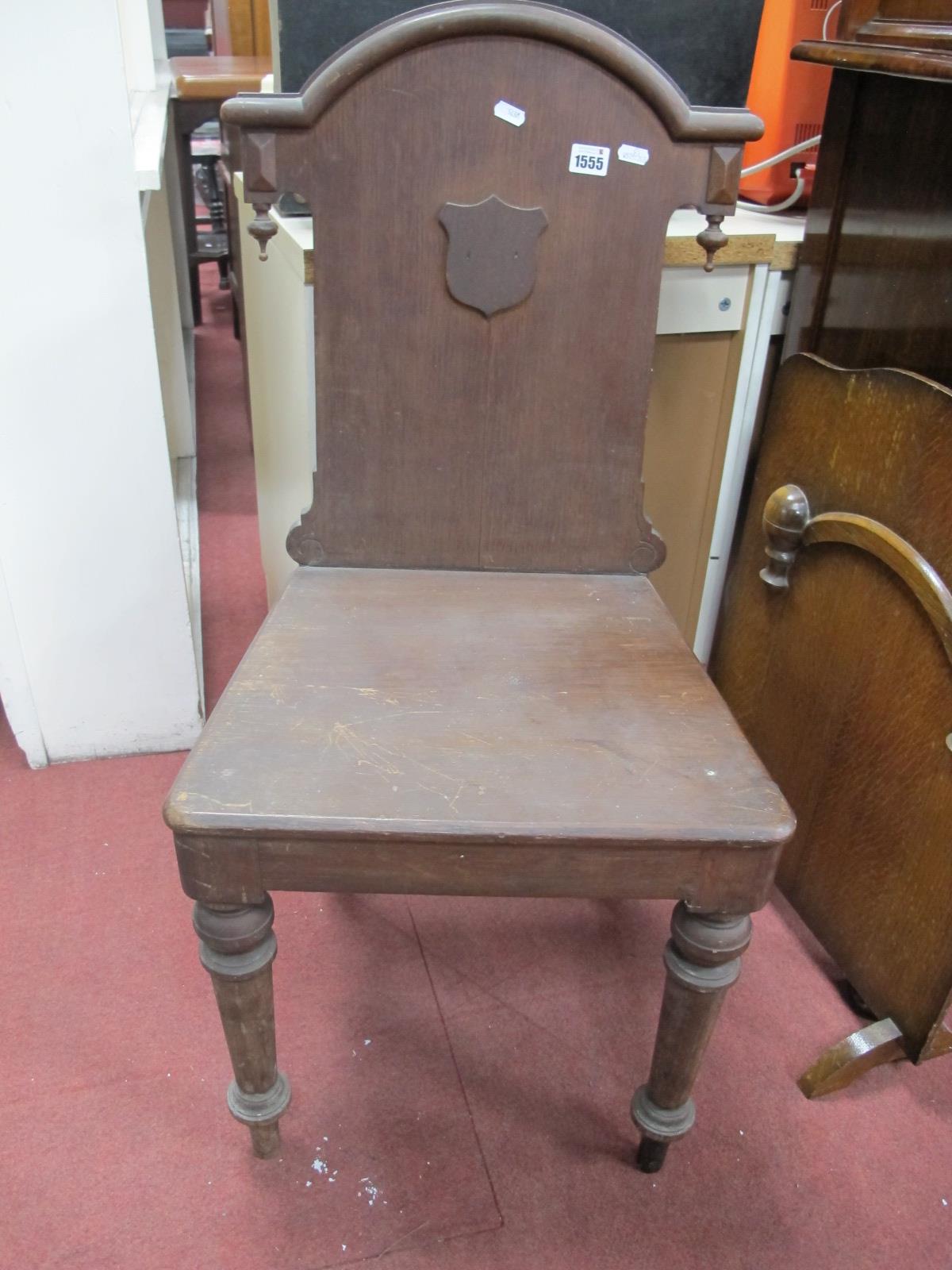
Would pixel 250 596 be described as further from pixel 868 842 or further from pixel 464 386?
pixel 868 842

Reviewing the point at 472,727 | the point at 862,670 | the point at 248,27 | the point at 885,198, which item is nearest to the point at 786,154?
the point at 885,198

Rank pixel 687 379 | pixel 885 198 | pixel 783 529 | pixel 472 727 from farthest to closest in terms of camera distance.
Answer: pixel 687 379 < pixel 783 529 < pixel 885 198 < pixel 472 727

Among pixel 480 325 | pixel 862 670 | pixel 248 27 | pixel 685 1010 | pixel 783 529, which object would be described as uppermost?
pixel 248 27

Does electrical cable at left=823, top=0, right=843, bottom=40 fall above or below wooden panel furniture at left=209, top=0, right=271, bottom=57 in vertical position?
above

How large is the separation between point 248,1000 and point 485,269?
77 cm

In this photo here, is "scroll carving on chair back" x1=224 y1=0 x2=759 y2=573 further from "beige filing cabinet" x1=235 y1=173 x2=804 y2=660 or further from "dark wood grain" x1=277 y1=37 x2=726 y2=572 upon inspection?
"beige filing cabinet" x1=235 y1=173 x2=804 y2=660

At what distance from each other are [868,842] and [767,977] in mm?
258

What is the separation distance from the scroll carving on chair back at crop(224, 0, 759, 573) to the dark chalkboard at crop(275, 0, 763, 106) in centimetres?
27

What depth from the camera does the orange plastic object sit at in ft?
4.69

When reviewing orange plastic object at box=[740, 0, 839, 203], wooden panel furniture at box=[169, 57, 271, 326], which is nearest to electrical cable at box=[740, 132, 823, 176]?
orange plastic object at box=[740, 0, 839, 203]

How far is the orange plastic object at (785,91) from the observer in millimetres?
1429

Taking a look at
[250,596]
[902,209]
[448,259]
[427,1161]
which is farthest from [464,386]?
[250,596]

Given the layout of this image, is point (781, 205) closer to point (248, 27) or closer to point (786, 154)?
point (786, 154)

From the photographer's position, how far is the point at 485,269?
3.57 feet
